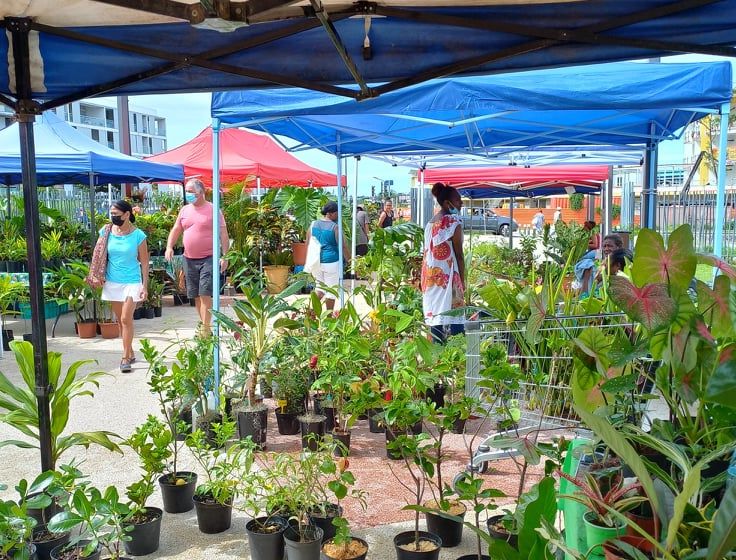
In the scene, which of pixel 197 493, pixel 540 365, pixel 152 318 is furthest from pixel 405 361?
pixel 152 318

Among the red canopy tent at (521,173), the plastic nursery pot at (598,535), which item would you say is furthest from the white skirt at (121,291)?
the red canopy tent at (521,173)

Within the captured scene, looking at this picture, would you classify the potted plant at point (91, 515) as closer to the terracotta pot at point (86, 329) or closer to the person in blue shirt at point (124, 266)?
the person in blue shirt at point (124, 266)

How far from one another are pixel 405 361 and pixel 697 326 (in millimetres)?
2345

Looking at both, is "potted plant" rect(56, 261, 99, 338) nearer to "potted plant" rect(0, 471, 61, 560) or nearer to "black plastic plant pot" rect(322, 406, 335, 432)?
"black plastic plant pot" rect(322, 406, 335, 432)

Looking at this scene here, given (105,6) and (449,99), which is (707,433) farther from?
(449,99)

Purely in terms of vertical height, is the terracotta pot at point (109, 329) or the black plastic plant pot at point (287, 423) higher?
the terracotta pot at point (109, 329)

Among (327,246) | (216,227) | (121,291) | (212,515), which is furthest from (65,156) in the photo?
(212,515)

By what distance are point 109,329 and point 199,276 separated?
7.63ft

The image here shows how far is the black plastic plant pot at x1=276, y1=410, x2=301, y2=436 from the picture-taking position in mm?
5090

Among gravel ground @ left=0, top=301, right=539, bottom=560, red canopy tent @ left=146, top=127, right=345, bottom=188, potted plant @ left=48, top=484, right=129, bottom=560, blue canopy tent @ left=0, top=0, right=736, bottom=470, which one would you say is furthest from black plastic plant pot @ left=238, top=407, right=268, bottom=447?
red canopy tent @ left=146, top=127, right=345, bottom=188

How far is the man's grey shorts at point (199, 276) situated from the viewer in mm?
7184

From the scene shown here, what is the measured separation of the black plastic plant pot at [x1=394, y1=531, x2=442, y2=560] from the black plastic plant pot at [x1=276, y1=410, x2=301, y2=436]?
202 centimetres

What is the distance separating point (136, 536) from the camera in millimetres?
3301

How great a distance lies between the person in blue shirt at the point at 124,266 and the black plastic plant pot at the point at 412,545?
4.46 m
